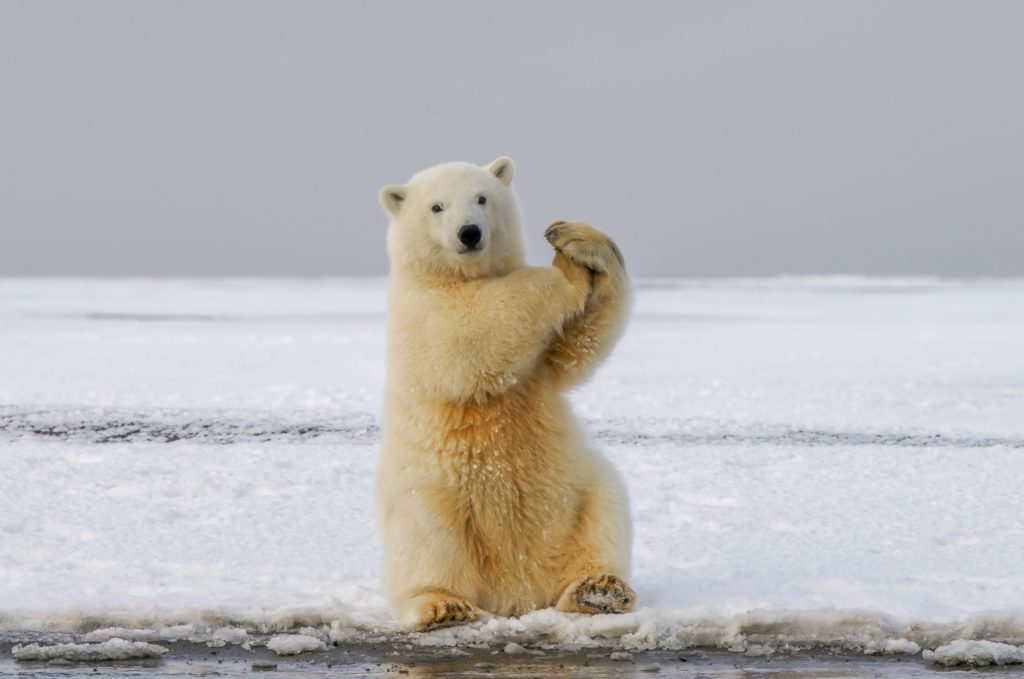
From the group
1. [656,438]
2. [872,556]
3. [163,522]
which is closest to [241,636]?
[163,522]

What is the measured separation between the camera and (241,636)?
3479mm

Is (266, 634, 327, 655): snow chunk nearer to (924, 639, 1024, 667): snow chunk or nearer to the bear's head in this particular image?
the bear's head

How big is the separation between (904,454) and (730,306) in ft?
68.1

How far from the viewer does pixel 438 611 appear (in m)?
3.51

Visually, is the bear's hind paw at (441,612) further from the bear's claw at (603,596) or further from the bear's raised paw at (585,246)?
the bear's raised paw at (585,246)

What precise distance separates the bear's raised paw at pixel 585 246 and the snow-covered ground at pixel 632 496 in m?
1.01

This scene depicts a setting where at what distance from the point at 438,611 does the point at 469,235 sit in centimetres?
107

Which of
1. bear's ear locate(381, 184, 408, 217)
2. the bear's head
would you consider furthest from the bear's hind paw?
bear's ear locate(381, 184, 408, 217)

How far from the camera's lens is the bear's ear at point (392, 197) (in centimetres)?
383

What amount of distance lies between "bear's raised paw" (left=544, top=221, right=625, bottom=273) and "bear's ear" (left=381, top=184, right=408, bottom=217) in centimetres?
51

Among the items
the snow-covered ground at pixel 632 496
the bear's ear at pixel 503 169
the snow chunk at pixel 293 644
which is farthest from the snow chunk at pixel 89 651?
the bear's ear at pixel 503 169

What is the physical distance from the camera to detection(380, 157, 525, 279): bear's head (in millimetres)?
3638

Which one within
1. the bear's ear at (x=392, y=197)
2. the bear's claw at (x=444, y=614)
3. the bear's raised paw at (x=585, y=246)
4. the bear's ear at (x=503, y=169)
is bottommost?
the bear's claw at (x=444, y=614)

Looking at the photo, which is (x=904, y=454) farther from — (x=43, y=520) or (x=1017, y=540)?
(x=43, y=520)
